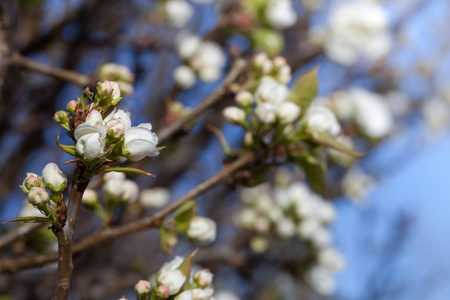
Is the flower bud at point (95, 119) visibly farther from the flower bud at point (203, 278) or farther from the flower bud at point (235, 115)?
the flower bud at point (235, 115)

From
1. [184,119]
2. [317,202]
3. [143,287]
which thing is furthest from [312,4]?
[143,287]

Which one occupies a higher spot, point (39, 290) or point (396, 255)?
point (396, 255)

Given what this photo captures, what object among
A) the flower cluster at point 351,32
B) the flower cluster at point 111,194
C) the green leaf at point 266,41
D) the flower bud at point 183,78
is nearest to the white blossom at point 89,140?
the flower cluster at point 111,194

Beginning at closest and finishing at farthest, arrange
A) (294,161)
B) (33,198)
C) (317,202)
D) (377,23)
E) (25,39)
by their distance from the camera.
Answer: (33,198)
(294,161)
(317,202)
(25,39)
(377,23)

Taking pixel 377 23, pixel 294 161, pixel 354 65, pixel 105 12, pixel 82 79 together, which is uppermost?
pixel 354 65

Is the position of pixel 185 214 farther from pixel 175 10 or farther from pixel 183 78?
pixel 175 10

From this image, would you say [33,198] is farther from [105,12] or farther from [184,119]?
[105,12]
